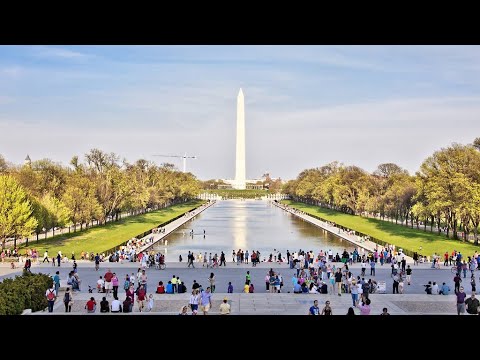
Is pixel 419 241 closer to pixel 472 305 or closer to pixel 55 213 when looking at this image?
pixel 55 213

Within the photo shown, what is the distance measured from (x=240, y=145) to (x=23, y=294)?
135 meters

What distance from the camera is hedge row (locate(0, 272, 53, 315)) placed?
56.3 ft

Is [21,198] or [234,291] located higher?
[21,198]

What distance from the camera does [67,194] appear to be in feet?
174

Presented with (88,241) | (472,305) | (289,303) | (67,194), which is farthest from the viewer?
(67,194)

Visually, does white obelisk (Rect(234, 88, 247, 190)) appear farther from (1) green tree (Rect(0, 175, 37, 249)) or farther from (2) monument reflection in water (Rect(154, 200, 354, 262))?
(1) green tree (Rect(0, 175, 37, 249))

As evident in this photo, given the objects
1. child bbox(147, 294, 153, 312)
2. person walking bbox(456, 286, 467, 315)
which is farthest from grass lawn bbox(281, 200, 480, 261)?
child bbox(147, 294, 153, 312)

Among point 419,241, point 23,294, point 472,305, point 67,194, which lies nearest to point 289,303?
point 472,305

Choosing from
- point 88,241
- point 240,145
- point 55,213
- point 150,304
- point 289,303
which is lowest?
point 88,241

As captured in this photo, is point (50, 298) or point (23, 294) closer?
point (23, 294)
